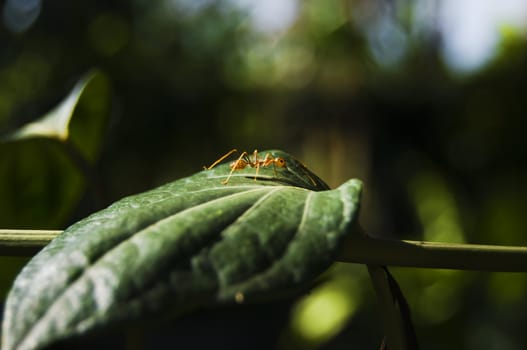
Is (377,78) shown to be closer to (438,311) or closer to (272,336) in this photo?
(272,336)

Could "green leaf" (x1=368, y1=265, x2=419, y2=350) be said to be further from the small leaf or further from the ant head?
the small leaf

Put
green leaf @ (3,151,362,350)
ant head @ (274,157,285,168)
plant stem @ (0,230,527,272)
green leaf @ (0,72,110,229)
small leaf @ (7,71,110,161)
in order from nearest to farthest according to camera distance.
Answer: green leaf @ (3,151,362,350) → plant stem @ (0,230,527,272) → ant head @ (274,157,285,168) → small leaf @ (7,71,110,161) → green leaf @ (0,72,110,229)

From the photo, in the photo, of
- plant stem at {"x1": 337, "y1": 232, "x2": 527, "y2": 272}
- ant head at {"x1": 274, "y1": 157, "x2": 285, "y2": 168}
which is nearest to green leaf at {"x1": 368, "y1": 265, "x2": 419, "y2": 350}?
plant stem at {"x1": 337, "y1": 232, "x2": 527, "y2": 272}

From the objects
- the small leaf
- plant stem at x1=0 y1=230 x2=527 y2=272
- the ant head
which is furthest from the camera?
the small leaf

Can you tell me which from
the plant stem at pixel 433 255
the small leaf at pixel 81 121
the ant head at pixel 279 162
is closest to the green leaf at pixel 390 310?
the plant stem at pixel 433 255

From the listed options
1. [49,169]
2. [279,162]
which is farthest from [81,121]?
[279,162]

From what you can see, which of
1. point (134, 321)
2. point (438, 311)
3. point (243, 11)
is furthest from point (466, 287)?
point (243, 11)

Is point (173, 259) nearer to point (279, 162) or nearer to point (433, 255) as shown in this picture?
point (433, 255)
